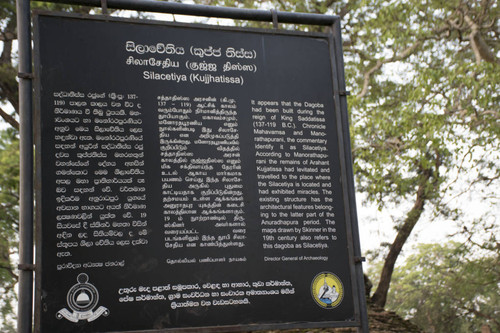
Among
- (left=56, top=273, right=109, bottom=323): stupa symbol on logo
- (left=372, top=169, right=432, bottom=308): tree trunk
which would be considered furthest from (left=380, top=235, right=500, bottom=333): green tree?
(left=56, top=273, right=109, bottom=323): stupa symbol on logo

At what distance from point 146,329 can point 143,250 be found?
0.46m

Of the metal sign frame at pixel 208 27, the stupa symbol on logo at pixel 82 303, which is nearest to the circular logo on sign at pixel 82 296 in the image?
the stupa symbol on logo at pixel 82 303

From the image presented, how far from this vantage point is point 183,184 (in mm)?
3869

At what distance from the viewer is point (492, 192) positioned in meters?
14.6

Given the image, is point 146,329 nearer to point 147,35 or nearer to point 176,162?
point 176,162

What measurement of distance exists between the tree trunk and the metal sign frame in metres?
10.6

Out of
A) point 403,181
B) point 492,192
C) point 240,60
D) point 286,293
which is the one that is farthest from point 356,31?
point 286,293

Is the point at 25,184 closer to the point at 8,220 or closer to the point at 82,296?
the point at 82,296

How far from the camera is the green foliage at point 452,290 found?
15.2 m

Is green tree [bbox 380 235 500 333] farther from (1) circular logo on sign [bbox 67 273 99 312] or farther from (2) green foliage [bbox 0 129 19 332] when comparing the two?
(1) circular logo on sign [bbox 67 273 99 312]

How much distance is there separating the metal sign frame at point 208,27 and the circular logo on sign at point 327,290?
12 cm

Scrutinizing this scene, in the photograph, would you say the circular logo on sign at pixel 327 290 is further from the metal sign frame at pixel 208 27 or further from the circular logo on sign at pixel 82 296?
the circular logo on sign at pixel 82 296

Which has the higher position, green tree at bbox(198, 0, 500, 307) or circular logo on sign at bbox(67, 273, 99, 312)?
green tree at bbox(198, 0, 500, 307)

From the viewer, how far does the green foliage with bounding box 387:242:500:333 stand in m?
15.2
